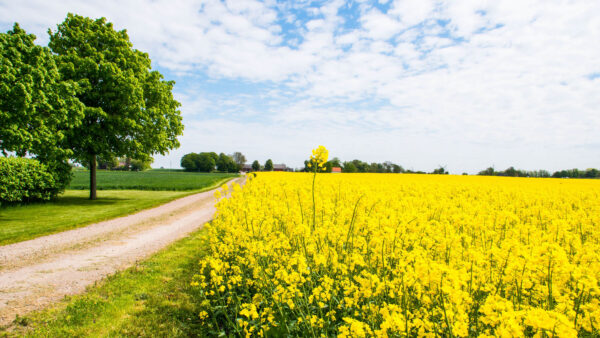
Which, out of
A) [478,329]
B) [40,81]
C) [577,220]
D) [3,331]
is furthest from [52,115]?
[577,220]

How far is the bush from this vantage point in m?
14.8

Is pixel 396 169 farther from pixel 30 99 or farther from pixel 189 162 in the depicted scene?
pixel 189 162

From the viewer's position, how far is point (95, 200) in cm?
1947

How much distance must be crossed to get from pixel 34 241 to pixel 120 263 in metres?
4.17

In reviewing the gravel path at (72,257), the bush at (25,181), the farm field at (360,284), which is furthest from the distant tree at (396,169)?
the bush at (25,181)

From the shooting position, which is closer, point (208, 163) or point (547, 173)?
point (547, 173)

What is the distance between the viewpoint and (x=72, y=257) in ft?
25.0

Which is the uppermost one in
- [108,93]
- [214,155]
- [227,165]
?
[214,155]

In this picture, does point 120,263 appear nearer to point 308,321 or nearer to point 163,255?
point 163,255

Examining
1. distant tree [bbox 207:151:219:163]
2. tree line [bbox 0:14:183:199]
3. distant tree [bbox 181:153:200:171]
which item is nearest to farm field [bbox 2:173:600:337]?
tree line [bbox 0:14:183:199]

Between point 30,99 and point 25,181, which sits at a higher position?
point 30,99

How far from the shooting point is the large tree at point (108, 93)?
17.1m

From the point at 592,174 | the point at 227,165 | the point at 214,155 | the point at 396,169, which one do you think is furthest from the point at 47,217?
the point at 214,155

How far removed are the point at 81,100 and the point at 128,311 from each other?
1742 cm
